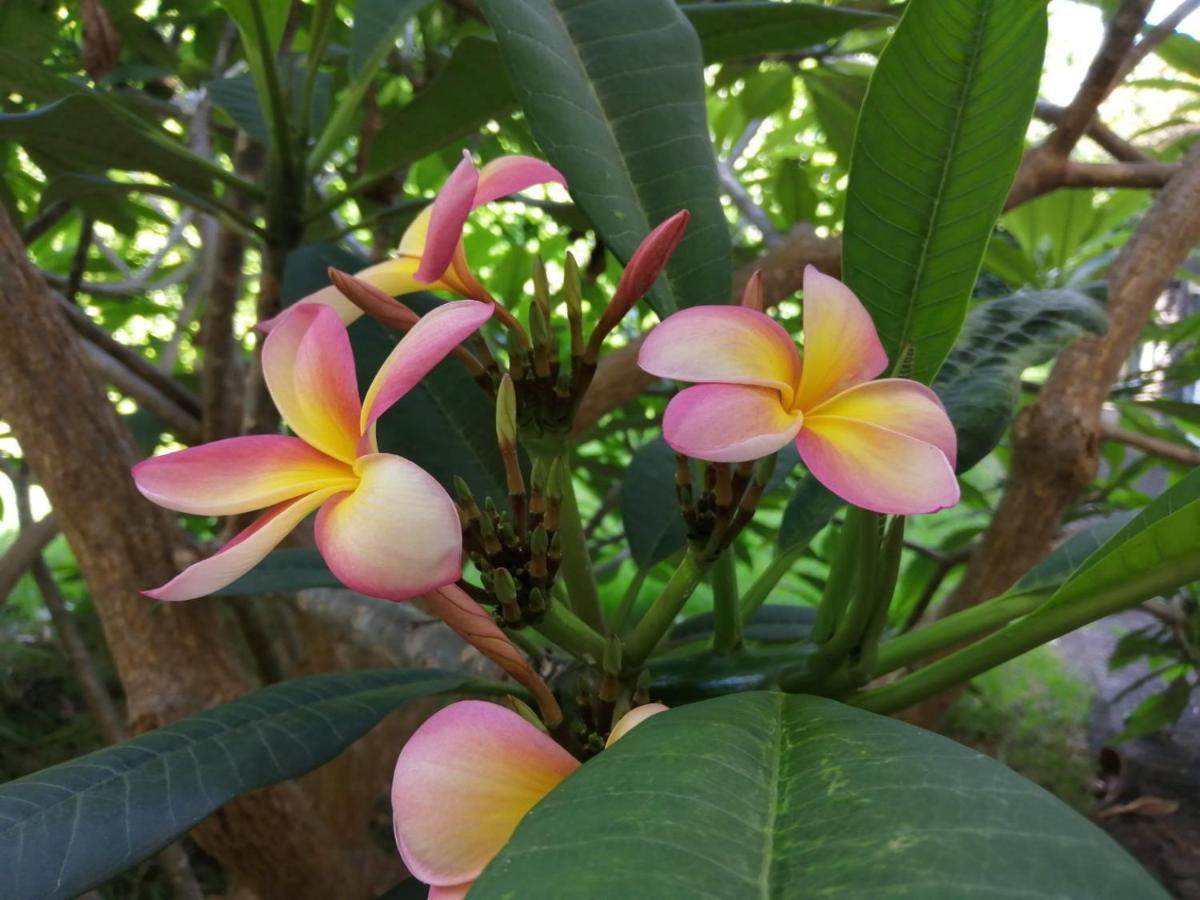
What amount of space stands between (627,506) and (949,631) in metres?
0.29

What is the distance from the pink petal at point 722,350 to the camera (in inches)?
11.1

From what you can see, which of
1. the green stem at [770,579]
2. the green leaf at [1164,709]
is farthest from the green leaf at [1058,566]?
the green leaf at [1164,709]

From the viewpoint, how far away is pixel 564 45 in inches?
17.8

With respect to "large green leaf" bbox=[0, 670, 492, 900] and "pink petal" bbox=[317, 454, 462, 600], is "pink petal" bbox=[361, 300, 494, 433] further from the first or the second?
"large green leaf" bbox=[0, 670, 492, 900]

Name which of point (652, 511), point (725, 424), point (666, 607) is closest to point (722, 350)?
point (725, 424)

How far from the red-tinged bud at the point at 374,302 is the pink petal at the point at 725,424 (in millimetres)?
140

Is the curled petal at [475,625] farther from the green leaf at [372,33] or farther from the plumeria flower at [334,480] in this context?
the green leaf at [372,33]

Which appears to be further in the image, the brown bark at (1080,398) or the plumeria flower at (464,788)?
the brown bark at (1080,398)

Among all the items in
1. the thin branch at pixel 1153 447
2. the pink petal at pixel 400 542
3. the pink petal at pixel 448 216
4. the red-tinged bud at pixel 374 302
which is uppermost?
the pink petal at pixel 448 216

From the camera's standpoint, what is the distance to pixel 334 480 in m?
0.28

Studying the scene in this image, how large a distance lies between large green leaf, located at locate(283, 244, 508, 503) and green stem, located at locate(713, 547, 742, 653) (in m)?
0.14

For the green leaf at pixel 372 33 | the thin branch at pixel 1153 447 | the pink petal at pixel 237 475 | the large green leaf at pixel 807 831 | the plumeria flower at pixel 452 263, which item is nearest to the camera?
the large green leaf at pixel 807 831

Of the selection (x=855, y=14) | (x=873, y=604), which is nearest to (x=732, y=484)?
(x=873, y=604)

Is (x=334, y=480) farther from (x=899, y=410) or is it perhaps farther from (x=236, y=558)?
(x=899, y=410)
